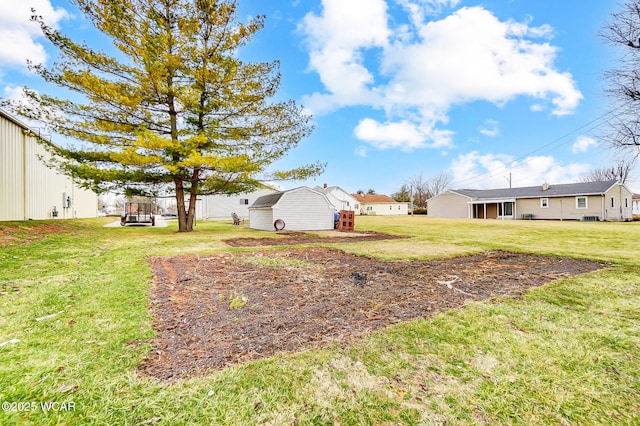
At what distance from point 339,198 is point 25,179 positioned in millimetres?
40602

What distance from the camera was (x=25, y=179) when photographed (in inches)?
599

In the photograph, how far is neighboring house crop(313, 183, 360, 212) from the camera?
4794 cm

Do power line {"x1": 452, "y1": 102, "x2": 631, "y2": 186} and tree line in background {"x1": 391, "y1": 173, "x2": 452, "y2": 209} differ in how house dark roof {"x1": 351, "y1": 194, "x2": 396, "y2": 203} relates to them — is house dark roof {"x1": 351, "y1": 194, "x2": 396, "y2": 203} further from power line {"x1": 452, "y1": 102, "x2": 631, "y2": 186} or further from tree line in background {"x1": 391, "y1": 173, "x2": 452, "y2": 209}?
power line {"x1": 452, "y1": 102, "x2": 631, "y2": 186}

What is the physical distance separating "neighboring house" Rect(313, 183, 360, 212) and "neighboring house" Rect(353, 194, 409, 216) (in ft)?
5.07

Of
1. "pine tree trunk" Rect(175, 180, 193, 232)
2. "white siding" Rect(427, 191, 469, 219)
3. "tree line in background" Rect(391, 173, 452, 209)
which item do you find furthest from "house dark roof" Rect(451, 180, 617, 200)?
"pine tree trunk" Rect(175, 180, 193, 232)

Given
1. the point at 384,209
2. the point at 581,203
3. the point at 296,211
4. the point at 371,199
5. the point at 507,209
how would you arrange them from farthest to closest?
the point at 371,199, the point at 384,209, the point at 507,209, the point at 581,203, the point at 296,211

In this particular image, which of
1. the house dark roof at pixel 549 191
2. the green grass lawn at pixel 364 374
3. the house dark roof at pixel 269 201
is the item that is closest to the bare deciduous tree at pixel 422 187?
the house dark roof at pixel 549 191

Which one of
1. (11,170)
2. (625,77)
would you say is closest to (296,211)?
(11,170)

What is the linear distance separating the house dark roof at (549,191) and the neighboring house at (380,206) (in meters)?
19.1

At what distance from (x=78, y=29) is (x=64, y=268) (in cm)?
1304

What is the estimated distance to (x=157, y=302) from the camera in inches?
150

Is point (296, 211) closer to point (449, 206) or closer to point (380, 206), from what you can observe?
point (449, 206)

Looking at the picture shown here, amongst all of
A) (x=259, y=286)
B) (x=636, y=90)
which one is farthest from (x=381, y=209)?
(x=259, y=286)

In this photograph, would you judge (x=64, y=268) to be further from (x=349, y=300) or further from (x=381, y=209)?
(x=381, y=209)
